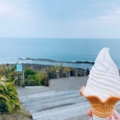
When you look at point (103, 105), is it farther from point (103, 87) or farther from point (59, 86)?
point (59, 86)

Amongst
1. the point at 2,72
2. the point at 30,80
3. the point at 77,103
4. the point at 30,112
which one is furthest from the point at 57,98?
the point at 30,80

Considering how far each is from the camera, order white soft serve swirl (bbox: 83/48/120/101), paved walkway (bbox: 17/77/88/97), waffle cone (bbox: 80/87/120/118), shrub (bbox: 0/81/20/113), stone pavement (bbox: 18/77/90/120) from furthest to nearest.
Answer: paved walkway (bbox: 17/77/88/97) → shrub (bbox: 0/81/20/113) → stone pavement (bbox: 18/77/90/120) → white soft serve swirl (bbox: 83/48/120/101) → waffle cone (bbox: 80/87/120/118)

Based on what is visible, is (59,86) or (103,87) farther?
(59,86)

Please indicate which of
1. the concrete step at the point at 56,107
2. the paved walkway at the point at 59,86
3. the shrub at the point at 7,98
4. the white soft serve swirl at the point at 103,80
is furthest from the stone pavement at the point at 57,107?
the white soft serve swirl at the point at 103,80

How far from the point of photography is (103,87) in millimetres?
2070

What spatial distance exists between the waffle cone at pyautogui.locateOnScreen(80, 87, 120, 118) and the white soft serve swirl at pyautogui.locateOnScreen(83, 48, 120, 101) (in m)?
0.04

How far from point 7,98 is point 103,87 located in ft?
12.1

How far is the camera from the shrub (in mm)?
5418

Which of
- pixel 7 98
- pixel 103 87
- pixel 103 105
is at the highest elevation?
pixel 103 87

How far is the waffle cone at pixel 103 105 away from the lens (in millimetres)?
1945

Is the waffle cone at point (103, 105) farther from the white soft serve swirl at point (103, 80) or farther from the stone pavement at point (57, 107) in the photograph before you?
the stone pavement at point (57, 107)

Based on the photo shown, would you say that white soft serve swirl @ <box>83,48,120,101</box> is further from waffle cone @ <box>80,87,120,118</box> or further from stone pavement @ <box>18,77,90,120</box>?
stone pavement @ <box>18,77,90,120</box>

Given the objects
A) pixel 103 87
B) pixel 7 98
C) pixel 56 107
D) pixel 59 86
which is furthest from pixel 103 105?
pixel 59 86

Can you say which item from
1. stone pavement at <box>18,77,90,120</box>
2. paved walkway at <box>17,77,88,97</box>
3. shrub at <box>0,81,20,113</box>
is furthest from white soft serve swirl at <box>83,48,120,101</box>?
paved walkway at <box>17,77,88,97</box>
